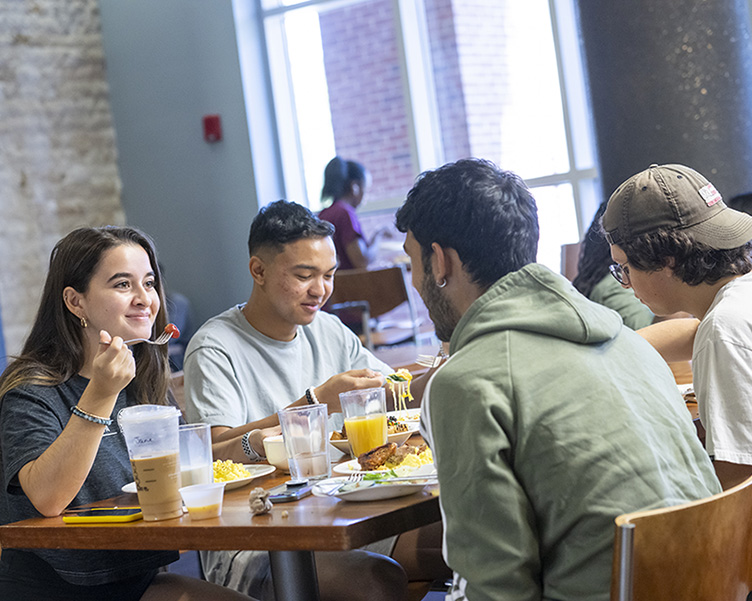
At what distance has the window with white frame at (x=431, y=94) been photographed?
19.7 feet

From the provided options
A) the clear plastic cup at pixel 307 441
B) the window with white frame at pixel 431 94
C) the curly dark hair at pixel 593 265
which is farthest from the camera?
the window with white frame at pixel 431 94

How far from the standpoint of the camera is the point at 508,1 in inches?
241

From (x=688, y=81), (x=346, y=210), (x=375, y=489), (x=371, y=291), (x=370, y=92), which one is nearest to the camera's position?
(x=375, y=489)

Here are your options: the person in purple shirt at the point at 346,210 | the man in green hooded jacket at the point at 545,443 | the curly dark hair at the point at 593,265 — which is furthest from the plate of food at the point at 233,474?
the person in purple shirt at the point at 346,210

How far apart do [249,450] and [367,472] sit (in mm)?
422

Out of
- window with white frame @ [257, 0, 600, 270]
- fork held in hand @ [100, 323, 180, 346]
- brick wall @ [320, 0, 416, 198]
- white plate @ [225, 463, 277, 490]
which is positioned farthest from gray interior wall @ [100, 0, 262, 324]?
white plate @ [225, 463, 277, 490]

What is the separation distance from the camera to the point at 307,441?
5.14 feet

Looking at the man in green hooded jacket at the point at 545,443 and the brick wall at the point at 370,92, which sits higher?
the brick wall at the point at 370,92

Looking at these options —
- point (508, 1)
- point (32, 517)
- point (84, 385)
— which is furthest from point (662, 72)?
point (32, 517)

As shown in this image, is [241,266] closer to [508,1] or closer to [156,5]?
[156,5]

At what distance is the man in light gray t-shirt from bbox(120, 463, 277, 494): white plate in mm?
212

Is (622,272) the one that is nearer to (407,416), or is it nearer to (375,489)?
(407,416)

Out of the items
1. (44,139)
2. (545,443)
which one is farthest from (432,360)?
(44,139)

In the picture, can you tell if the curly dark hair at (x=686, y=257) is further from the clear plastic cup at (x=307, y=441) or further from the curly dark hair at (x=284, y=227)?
the curly dark hair at (x=284, y=227)
